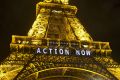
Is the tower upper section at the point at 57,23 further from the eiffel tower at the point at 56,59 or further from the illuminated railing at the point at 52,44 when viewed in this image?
the illuminated railing at the point at 52,44

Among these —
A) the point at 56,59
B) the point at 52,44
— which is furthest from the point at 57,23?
the point at 56,59

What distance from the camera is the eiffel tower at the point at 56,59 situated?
1927cm

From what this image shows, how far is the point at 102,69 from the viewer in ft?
66.0

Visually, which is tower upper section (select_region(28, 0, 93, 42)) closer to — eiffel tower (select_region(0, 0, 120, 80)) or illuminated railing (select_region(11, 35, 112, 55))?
eiffel tower (select_region(0, 0, 120, 80))

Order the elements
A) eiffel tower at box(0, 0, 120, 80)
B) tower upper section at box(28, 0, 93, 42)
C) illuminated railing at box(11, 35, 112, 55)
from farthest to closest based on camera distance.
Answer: tower upper section at box(28, 0, 93, 42), illuminated railing at box(11, 35, 112, 55), eiffel tower at box(0, 0, 120, 80)

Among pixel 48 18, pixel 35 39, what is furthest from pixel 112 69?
pixel 48 18

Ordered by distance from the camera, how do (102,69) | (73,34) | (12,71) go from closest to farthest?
(12,71) < (102,69) < (73,34)

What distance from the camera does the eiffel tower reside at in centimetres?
1927

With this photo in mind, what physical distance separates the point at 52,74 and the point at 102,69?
11.5 ft

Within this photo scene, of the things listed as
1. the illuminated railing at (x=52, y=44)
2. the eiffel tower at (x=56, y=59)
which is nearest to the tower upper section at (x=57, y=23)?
the eiffel tower at (x=56, y=59)

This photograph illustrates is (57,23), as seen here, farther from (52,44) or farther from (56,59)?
(56,59)

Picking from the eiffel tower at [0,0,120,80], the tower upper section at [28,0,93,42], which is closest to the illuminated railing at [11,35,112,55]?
the eiffel tower at [0,0,120,80]

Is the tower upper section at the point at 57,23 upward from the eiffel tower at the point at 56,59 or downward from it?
upward

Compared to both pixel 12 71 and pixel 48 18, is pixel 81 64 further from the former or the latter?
pixel 48 18
